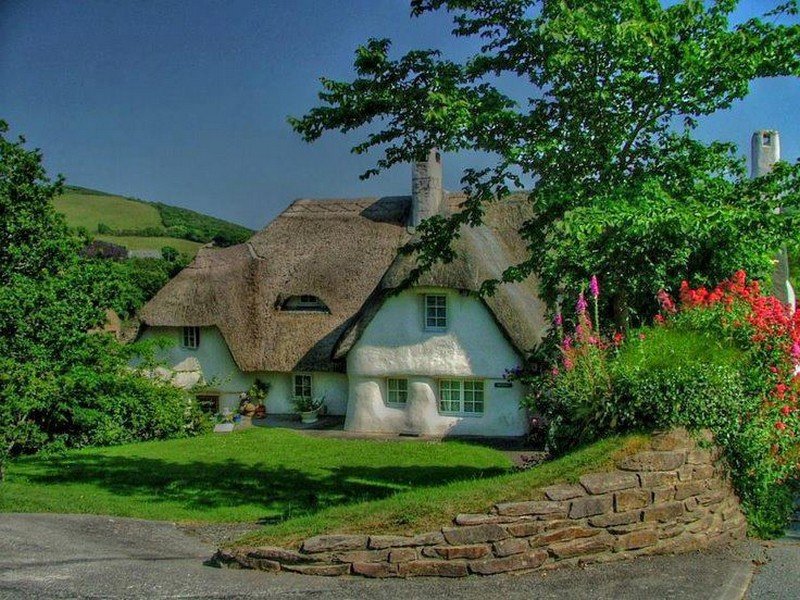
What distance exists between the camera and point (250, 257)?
96.3ft

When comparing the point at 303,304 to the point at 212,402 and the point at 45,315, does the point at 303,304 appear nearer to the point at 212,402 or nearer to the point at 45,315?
the point at 212,402

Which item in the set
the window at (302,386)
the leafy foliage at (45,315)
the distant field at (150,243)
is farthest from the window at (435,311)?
the distant field at (150,243)

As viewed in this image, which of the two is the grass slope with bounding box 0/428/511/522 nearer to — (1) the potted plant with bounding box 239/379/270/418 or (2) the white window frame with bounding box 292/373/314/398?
(1) the potted plant with bounding box 239/379/270/418

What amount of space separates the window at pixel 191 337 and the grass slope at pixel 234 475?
6513 mm

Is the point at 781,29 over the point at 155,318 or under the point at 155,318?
over

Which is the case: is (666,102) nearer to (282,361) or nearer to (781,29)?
(781,29)

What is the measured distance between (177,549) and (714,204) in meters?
7.67

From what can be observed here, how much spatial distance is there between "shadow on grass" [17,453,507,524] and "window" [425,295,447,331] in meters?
7.42

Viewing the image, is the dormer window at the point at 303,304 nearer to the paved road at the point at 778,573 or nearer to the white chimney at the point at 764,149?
the white chimney at the point at 764,149

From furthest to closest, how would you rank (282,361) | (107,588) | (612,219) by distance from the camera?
(282,361) → (612,219) → (107,588)

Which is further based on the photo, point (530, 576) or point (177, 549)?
point (177, 549)

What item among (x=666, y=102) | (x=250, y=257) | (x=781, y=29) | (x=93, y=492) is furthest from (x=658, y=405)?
(x=250, y=257)

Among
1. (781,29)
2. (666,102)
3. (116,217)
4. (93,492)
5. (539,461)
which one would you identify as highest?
(116,217)

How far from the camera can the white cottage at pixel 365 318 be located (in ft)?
78.0
